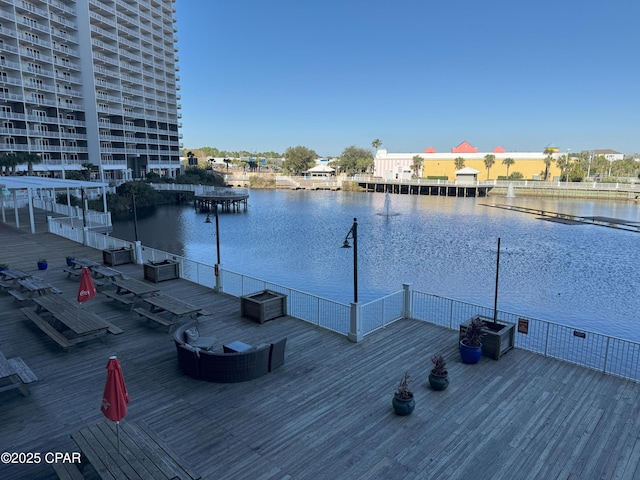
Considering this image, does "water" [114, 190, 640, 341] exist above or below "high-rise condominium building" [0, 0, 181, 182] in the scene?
below

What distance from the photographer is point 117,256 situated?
63.7 ft

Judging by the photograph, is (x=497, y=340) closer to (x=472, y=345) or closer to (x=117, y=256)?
(x=472, y=345)

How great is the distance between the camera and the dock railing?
11367 mm

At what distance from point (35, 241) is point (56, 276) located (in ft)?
28.6

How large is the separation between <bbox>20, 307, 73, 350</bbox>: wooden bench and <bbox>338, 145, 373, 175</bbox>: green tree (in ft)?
417

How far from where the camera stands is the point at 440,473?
20.8ft

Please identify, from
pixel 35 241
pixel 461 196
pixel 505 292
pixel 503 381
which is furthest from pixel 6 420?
pixel 461 196

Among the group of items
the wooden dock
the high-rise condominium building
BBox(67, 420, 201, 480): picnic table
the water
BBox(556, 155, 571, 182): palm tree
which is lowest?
the water

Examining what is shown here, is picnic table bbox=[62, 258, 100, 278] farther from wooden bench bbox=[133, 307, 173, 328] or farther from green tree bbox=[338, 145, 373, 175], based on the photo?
green tree bbox=[338, 145, 373, 175]

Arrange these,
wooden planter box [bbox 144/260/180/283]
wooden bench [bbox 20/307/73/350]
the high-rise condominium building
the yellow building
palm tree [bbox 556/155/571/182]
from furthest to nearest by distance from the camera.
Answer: the yellow building, palm tree [bbox 556/155/571/182], the high-rise condominium building, wooden planter box [bbox 144/260/180/283], wooden bench [bbox 20/307/73/350]

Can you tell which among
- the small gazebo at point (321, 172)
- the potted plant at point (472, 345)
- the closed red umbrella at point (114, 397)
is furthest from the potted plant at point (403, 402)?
the small gazebo at point (321, 172)

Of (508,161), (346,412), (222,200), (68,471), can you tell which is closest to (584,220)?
(222,200)

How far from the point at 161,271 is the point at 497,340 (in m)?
12.5

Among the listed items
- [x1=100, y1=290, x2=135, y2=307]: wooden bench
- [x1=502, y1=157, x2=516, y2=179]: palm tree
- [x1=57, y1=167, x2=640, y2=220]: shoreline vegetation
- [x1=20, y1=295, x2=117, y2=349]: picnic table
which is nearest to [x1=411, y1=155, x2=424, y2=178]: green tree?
[x1=57, y1=167, x2=640, y2=220]: shoreline vegetation
